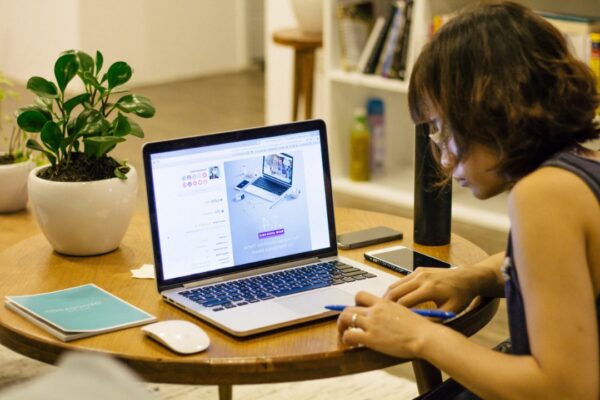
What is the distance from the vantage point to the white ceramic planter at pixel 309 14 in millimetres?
4031

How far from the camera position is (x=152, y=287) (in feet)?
5.15

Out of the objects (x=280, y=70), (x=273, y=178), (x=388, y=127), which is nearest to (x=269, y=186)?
(x=273, y=178)

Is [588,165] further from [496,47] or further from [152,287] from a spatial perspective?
[152,287]

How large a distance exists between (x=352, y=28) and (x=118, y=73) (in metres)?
2.34

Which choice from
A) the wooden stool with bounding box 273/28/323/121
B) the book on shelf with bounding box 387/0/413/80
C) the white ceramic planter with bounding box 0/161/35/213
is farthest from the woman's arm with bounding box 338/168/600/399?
the wooden stool with bounding box 273/28/323/121

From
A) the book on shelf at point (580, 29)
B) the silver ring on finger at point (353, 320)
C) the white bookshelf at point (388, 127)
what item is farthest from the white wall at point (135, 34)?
the silver ring on finger at point (353, 320)

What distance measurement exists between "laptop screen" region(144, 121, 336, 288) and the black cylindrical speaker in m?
0.20

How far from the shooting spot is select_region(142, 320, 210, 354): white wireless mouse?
4.26 feet

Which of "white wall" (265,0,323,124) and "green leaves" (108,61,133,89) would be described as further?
"white wall" (265,0,323,124)

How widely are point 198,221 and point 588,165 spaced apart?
2.04 ft

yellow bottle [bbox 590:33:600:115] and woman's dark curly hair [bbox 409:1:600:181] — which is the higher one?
woman's dark curly hair [bbox 409:1:600:181]

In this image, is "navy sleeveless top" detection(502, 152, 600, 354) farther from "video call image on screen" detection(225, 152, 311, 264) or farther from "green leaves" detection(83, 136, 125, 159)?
"green leaves" detection(83, 136, 125, 159)

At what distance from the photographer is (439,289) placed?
145 cm

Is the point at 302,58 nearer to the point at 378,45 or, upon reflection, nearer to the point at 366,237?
the point at 378,45
